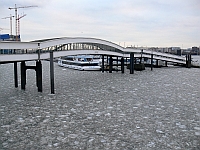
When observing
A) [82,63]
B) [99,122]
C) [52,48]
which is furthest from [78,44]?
[82,63]

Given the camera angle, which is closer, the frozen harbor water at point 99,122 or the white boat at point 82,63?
the frozen harbor water at point 99,122

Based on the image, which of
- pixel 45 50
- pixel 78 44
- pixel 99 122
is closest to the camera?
pixel 99 122

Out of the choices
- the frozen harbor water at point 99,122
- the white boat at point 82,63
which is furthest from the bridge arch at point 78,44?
the white boat at point 82,63

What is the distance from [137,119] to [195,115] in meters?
2.57

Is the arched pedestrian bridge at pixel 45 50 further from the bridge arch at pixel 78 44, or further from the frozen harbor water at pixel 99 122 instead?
the frozen harbor water at pixel 99 122

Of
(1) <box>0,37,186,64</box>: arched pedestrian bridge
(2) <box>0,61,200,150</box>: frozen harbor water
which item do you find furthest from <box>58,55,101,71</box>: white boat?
(2) <box>0,61,200,150</box>: frozen harbor water

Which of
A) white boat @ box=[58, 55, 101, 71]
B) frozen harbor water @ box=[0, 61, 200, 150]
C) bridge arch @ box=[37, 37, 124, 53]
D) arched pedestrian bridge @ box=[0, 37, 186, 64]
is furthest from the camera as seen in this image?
white boat @ box=[58, 55, 101, 71]

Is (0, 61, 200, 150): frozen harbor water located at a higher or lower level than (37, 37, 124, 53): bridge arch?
lower

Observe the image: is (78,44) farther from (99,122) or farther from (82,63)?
(82,63)

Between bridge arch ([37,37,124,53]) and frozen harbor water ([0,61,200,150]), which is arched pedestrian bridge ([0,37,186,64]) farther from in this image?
frozen harbor water ([0,61,200,150])

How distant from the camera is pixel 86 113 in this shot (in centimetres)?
998

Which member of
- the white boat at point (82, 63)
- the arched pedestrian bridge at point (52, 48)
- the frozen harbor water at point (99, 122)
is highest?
the arched pedestrian bridge at point (52, 48)

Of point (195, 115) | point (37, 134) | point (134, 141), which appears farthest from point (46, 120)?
point (195, 115)

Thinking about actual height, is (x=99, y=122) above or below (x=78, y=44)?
below
